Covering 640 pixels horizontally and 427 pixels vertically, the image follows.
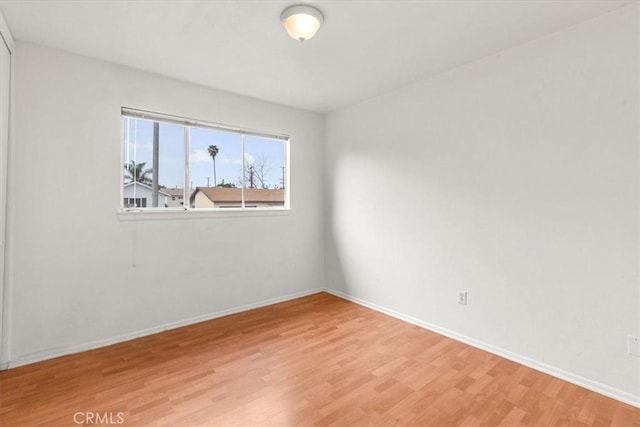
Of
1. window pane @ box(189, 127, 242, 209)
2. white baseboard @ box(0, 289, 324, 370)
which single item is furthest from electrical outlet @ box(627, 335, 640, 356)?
window pane @ box(189, 127, 242, 209)

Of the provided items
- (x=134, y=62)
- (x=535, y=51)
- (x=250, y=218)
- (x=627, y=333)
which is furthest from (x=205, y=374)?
(x=535, y=51)

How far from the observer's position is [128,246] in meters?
2.90

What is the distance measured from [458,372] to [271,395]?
1426mm

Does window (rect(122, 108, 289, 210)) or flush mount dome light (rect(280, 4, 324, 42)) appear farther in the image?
window (rect(122, 108, 289, 210))

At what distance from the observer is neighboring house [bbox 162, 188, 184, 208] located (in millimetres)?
3213

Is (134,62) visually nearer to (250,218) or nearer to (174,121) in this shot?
(174,121)

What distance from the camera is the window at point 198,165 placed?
3.01 m

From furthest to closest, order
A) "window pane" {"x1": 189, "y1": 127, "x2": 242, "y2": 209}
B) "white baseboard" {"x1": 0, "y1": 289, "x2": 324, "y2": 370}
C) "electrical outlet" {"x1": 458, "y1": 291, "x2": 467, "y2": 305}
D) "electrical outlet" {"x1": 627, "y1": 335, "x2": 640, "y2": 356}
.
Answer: "window pane" {"x1": 189, "y1": 127, "x2": 242, "y2": 209}
"electrical outlet" {"x1": 458, "y1": 291, "x2": 467, "y2": 305}
"white baseboard" {"x1": 0, "y1": 289, "x2": 324, "y2": 370}
"electrical outlet" {"x1": 627, "y1": 335, "x2": 640, "y2": 356}

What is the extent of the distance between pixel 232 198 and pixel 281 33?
1.97 m

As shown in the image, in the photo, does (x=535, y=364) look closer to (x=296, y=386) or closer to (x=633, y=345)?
(x=633, y=345)

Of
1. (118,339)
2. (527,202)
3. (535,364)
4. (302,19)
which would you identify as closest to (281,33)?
(302,19)

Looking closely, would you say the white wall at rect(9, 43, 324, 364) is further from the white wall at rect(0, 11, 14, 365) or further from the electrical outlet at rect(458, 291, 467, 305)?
the electrical outlet at rect(458, 291, 467, 305)

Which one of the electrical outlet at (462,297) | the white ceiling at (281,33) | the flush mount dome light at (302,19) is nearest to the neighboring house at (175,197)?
the white ceiling at (281,33)

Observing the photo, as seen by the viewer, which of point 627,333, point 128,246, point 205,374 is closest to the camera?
point 627,333
